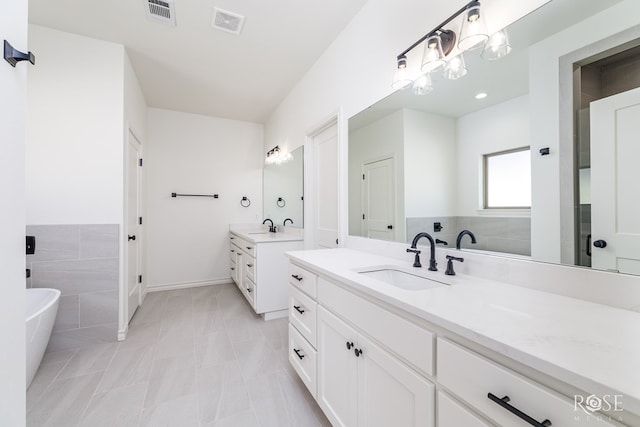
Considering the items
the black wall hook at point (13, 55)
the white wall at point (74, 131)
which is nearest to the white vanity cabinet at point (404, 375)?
the black wall hook at point (13, 55)

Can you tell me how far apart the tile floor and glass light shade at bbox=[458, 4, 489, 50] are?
6.78 ft

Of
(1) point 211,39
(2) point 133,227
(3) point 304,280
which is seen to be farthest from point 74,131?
(3) point 304,280

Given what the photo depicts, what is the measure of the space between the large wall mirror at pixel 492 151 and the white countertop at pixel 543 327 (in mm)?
196

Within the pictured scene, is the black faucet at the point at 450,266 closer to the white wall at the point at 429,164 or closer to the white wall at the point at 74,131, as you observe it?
the white wall at the point at 429,164

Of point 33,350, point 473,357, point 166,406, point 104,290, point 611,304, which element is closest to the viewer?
point 473,357

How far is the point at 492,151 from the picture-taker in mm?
1209

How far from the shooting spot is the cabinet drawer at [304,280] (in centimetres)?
147

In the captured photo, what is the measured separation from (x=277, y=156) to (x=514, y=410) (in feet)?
11.6

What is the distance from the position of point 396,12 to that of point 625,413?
78.6 inches

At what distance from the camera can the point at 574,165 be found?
0.92 metres

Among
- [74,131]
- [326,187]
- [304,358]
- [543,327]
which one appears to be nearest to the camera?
[543,327]

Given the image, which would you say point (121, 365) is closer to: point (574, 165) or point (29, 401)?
point (29, 401)

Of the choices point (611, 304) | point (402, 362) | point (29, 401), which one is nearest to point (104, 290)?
point (29, 401)

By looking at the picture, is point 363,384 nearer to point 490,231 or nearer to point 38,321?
point 490,231
